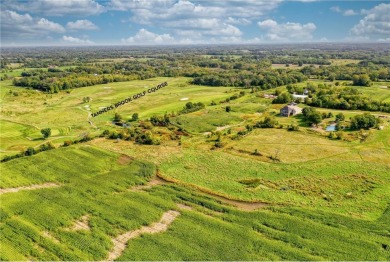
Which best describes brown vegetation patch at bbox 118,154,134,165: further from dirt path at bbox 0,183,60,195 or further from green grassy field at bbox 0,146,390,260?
dirt path at bbox 0,183,60,195

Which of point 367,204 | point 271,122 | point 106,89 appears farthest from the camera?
point 106,89

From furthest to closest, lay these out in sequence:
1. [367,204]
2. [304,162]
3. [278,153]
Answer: [278,153]
[304,162]
[367,204]

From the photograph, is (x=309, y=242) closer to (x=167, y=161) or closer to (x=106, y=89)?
(x=167, y=161)

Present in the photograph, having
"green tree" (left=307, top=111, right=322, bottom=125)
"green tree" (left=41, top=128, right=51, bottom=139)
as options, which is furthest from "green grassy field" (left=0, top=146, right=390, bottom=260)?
"green tree" (left=307, top=111, right=322, bottom=125)

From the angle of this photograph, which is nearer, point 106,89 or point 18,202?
point 18,202

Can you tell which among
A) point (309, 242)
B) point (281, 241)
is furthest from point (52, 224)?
point (309, 242)

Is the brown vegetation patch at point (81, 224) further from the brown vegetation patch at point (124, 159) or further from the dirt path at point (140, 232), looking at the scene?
the brown vegetation patch at point (124, 159)
